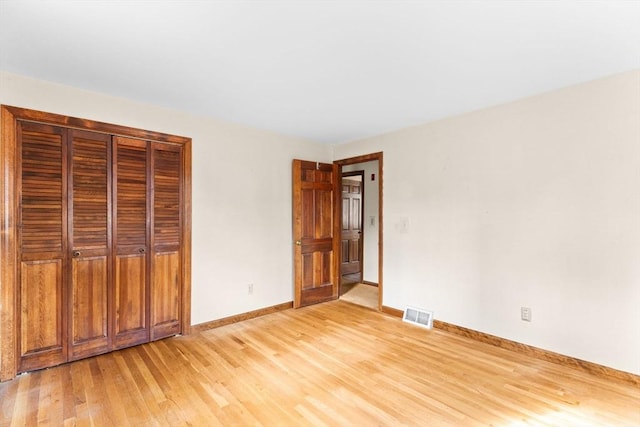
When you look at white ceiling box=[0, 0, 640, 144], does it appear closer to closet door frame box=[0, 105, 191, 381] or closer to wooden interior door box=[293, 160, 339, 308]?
closet door frame box=[0, 105, 191, 381]

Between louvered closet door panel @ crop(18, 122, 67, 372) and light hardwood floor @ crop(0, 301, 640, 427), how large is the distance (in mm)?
200

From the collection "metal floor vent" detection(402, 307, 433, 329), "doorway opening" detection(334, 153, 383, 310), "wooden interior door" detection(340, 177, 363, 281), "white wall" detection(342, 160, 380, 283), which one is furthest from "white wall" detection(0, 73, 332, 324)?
"wooden interior door" detection(340, 177, 363, 281)

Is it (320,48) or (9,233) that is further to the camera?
(9,233)

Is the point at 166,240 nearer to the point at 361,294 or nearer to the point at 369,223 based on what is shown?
the point at 361,294

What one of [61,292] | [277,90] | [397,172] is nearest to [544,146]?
[397,172]

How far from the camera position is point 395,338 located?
125 inches

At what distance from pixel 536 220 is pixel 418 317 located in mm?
1643

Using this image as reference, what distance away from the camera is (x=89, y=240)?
2734mm

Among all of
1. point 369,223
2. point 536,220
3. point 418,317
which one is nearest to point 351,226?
point 369,223

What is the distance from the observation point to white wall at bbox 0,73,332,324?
Result: 306 centimetres

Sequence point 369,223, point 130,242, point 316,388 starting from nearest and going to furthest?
point 316,388 < point 130,242 < point 369,223

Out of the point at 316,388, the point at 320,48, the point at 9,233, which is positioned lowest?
the point at 316,388

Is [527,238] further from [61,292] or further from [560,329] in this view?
[61,292]

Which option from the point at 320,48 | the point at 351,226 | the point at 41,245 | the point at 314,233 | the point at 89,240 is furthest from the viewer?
the point at 351,226
